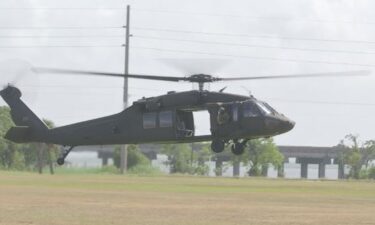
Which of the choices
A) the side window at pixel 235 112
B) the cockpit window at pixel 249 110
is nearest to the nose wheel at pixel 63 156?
the side window at pixel 235 112

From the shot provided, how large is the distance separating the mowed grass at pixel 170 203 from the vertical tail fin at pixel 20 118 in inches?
578

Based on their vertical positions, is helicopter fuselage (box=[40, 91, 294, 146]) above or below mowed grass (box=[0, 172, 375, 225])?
above

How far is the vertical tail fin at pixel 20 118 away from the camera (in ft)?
163

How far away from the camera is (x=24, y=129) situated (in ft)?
164

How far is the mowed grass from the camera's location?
7269 cm

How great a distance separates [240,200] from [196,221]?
2540cm

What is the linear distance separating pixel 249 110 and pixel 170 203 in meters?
47.7

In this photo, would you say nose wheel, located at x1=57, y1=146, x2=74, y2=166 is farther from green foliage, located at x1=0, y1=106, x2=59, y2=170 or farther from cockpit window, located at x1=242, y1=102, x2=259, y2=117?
green foliage, located at x1=0, y1=106, x2=59, y2=170

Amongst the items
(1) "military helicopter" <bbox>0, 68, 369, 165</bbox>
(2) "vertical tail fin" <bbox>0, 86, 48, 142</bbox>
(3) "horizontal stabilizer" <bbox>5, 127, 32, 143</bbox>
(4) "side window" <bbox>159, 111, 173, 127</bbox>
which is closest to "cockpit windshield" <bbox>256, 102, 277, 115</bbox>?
(1) "military helicopter" <bbox>0, 68, 369, 165</bbox>

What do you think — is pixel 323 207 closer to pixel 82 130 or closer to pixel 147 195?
pixel 147 195

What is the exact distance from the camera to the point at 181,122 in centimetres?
4475

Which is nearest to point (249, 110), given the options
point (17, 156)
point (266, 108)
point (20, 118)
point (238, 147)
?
point (266, 108)

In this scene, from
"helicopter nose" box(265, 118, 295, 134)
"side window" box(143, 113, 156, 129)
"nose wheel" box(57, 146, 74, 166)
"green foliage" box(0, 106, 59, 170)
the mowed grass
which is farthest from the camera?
"green foliage" box(0, 106, 59, 170)

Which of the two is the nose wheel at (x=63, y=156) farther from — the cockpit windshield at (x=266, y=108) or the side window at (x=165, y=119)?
the cockpit windshield at (x=266, y=108)
